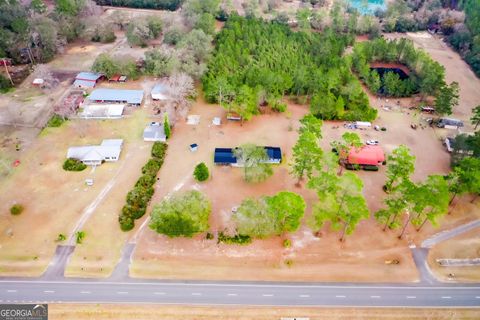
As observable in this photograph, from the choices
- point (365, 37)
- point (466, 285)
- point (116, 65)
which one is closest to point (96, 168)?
point (116, 65)

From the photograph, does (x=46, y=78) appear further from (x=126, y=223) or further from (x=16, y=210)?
(x=126, y=223)

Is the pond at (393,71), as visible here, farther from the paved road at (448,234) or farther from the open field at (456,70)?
the paved road at (448,234)

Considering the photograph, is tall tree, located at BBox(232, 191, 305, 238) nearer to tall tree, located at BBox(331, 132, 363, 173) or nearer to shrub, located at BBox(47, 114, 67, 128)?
tall tree, located at BBox(331, 132, 363, 173)

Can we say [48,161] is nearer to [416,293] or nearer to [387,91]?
[416,293]

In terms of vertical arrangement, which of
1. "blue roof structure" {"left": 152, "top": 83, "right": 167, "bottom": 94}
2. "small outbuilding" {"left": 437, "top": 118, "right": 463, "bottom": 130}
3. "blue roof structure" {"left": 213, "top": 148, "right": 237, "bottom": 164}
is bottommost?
"blue roof structure" {"left": 213, "top": 148, "right": 237, "bottom": 164}

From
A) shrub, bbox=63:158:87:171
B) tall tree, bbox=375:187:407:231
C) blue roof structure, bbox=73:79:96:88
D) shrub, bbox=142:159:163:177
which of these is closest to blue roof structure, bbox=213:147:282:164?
shrub, bbox=142:159:163:177

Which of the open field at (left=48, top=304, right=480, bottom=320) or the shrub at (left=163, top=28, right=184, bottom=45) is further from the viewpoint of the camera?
the shrub at (left=163, top=28, right=184, bottom=45)
